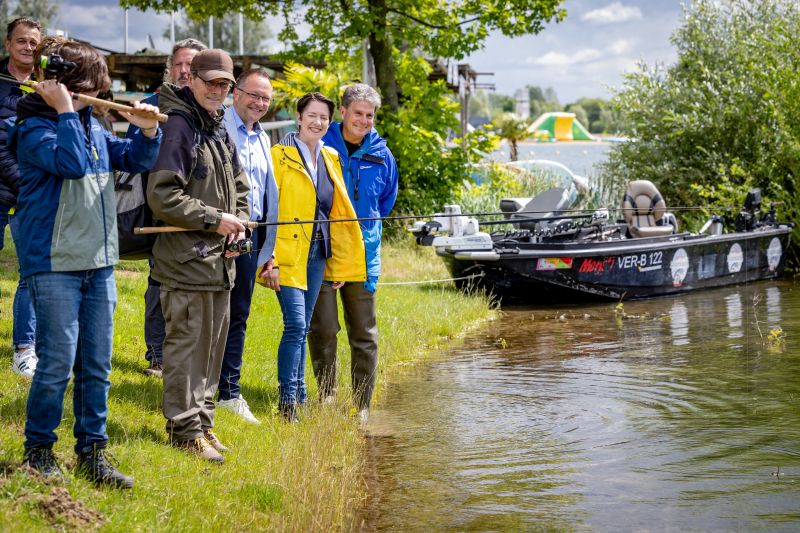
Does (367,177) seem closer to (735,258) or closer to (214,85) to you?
(214,85)

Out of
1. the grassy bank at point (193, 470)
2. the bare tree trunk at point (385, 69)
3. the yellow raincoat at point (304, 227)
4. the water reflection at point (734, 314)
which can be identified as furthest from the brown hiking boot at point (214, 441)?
the bare tree trunk at point (385, 69)

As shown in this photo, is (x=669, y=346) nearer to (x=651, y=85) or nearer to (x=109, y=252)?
(x=109, y=252)

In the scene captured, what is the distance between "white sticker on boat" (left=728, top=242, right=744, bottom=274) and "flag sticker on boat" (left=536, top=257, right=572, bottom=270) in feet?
11.8

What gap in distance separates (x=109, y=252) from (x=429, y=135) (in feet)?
44.1

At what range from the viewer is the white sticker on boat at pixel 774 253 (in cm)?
1612

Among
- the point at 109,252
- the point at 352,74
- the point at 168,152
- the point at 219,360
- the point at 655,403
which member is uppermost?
the point at 352,74

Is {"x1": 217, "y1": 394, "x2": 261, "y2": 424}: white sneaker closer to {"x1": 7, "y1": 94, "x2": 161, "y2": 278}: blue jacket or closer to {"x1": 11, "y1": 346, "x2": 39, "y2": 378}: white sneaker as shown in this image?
{"x1": 11, "y1": 346, "x2": 39, "y2": 378}: white sneaker

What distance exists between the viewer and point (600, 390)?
8250mm

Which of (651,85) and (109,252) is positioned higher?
(651,85)

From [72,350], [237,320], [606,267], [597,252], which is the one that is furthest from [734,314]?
[72,350]

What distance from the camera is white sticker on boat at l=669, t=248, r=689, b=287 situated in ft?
47.1

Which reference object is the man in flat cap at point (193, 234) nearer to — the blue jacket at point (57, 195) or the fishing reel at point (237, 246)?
the fishing reel at point (237, 246)

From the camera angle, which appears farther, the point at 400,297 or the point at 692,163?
the point at 692,163

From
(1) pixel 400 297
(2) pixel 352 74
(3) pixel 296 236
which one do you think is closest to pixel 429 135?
(2) pixel 352 74
